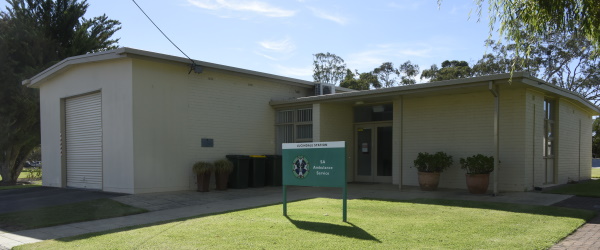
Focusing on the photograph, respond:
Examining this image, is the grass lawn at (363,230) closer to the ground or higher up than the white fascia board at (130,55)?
closer to the ground

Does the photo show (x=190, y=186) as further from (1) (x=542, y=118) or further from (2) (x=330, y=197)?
(1) (x=542, y=118)

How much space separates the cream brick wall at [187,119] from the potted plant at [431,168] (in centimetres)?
587

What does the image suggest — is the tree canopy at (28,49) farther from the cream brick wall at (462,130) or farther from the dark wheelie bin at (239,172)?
the cream brick wall at (462,130)

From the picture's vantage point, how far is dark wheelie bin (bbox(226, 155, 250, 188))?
14.2 metres

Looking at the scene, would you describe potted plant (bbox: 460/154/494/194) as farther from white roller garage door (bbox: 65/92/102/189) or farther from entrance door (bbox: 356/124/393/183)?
white roller garage door (bbox: 65/92/102/189)

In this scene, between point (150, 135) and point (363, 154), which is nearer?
point (150, 135)

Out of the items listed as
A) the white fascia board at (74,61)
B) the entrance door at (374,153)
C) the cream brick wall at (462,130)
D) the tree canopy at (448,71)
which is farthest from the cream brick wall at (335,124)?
the tree canopy at (448,71)

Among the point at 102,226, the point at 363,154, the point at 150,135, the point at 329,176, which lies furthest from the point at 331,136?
the point at 102,226

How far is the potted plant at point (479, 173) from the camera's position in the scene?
38.3 feet

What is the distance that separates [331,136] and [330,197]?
156 inches

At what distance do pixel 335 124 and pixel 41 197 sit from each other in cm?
905

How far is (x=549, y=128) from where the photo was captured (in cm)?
1394

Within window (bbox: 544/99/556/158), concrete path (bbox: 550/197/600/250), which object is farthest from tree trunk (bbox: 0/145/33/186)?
concrete path (bbox: 550/197/600/250)

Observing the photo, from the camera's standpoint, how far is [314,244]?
6371 mm
